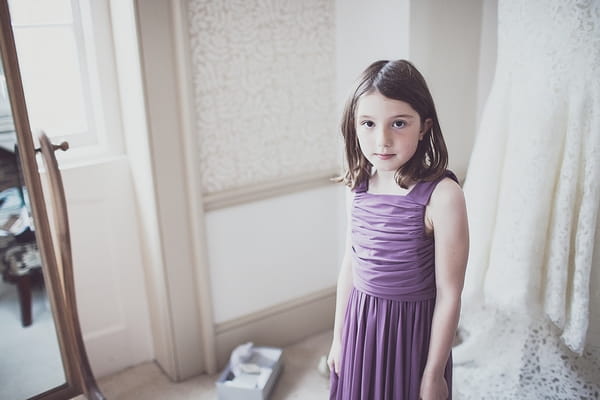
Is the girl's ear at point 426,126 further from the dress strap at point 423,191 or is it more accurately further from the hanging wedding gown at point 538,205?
the hanging wedding gown at point 538,205

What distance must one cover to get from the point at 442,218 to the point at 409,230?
77 mm

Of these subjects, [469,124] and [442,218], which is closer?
[442,218]

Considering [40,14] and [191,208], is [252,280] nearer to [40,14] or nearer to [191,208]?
[191,208]

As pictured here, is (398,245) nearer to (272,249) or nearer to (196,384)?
(272,249)

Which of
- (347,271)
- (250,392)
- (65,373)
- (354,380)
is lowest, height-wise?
(250,392)

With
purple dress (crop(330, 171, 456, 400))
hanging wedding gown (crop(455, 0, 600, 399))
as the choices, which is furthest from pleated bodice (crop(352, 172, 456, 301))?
hanging wedding gown (crop(455, 0, 600, 399))

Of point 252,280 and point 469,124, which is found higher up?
point 469,124

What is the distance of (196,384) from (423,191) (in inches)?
50.3

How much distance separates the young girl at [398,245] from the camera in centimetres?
112

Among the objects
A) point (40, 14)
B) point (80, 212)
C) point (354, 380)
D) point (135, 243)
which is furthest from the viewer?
point (135, 243)

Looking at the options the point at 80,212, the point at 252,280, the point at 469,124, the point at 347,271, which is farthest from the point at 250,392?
the point at 469,124

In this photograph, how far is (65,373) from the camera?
1598mm

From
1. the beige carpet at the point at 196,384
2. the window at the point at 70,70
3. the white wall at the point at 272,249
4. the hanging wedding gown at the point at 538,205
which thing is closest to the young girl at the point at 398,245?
the hanging wedding gown at the point at 538,205

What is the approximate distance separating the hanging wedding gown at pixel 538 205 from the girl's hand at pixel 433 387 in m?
0.51
